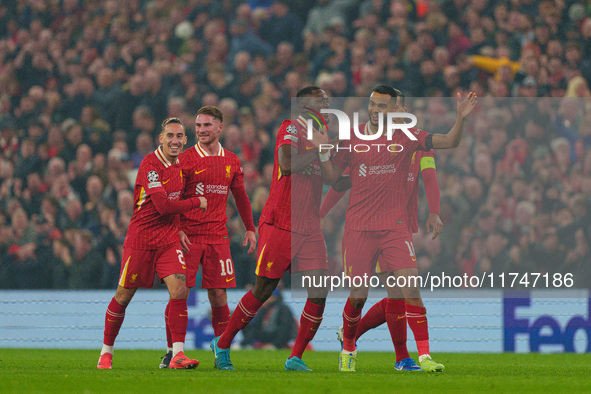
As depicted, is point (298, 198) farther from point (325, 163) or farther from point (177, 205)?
point (177, 205)

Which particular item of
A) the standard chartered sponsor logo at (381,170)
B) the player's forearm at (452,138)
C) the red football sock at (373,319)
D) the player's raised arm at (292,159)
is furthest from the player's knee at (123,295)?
the player's forearm at (452,138)

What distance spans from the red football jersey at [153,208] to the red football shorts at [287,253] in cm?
93

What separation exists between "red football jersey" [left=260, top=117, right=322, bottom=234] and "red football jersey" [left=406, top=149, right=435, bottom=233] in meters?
0.77

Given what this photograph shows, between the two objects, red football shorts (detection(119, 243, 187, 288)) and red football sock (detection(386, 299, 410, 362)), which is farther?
red football shorts (detection(119, 243, 187, 288))

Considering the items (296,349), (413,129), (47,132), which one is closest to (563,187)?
(413,129)

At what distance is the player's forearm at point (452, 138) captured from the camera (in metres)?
7.03

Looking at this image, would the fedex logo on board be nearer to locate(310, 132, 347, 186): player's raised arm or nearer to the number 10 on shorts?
the number 10 on shorts

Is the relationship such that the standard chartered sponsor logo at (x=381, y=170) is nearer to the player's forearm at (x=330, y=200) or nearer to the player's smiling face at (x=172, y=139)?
the player's forearm at (x=330, y=200)

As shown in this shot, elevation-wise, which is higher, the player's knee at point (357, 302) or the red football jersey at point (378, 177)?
the red football jersey at point (378, 177)

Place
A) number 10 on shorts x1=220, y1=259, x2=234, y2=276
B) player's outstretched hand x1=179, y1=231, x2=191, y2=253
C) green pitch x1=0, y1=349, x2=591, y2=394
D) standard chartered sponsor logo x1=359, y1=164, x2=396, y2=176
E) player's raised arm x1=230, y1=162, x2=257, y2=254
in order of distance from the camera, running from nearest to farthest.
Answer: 1. green pitch x1=0, y1=349, x2=591, y2=394
2. standard chartered sponsor logo x1=359, y1=164, x2=396, y2=176
3. player's outstretched hand x1=179, y1=231, x2=191, y2=253
4. number 10 on shorts x1=220, y1=259, x2=234, y2=276
5. player's raised arm x1=230, y1=162, x2=257, y2=254

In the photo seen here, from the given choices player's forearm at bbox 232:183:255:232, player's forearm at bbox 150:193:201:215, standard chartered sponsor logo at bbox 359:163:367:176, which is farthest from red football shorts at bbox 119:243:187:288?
standard chartered sponsor logo at bbox 359:163:367:176

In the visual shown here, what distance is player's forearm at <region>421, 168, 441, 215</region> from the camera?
757cm

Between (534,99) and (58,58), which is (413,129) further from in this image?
(58,58)

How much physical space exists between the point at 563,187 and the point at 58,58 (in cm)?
928
